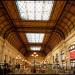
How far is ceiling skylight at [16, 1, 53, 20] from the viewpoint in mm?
23850

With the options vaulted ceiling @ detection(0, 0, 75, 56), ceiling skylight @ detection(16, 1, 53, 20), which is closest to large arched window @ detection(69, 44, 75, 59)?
vaulted ceiling @ detection(0, 0, 75, 56)

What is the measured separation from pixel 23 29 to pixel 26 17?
6706mm

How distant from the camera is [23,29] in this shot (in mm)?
35688

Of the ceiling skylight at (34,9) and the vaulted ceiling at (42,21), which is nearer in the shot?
the vaulted ceiling at (42,21)

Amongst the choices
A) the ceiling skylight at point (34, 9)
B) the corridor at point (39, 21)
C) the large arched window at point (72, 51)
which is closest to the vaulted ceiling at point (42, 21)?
the corridor at point (39, 21)

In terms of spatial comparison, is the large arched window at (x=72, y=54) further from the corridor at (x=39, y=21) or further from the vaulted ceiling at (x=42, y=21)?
the vaulted ceiling at (x=42, y=21)

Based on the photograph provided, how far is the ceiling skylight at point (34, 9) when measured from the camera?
939 inches

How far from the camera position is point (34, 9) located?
2645 centimetres

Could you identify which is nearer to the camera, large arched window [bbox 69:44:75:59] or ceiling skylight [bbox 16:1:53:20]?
ceiling skylight [bbox 16:1:53:20]

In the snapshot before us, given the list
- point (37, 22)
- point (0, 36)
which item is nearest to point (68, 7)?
point (37, 22)

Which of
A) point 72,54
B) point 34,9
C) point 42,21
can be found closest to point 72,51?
point 72,54

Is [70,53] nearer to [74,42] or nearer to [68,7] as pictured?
[74,42]

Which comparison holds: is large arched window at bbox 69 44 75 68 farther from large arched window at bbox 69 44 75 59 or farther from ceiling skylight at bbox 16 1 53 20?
Result: ceiling skylight at bbox 16 1 53 20

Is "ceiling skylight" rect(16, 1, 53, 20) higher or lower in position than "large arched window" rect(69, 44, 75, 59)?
higher
